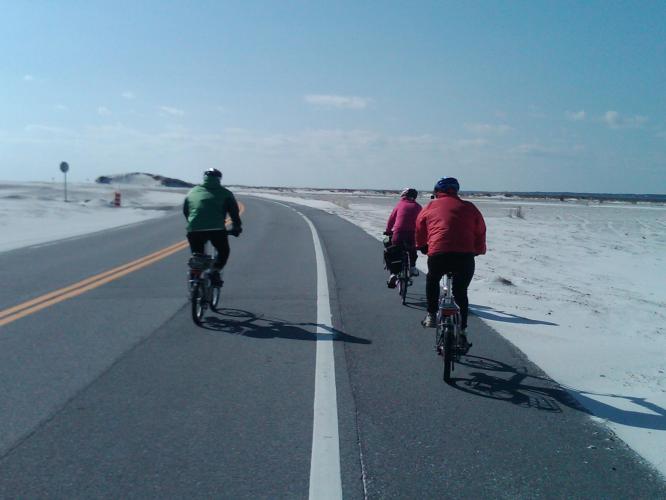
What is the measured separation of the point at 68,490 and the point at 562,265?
16.1 m

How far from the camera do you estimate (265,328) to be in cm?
883

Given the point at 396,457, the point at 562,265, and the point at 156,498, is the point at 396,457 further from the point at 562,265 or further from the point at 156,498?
the point at 562,265

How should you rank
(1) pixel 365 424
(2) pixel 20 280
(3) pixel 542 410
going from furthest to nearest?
(2) pixel 20 280
(3) pixel 542 410
(1) pixel 365 424

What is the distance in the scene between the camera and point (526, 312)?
10.3 meters

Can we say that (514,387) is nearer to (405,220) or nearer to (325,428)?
(325,428)

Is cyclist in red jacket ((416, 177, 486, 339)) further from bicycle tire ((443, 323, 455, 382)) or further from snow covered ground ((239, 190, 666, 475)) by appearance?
snow covered ground ((239, 190, 666, 475))

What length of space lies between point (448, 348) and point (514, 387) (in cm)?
73

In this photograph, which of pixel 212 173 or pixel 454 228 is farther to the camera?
pixel 212 173

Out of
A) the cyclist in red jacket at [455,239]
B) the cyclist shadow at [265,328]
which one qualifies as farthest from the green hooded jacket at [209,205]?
the cyclist in red jacket at [455,239]

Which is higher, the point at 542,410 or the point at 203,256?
the point at 203,256

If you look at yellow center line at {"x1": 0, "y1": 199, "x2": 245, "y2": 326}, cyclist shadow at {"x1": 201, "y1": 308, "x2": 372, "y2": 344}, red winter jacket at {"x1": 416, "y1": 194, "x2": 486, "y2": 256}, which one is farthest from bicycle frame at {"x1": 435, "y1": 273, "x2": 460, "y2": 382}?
yellow center line at {"x1": 0, "y1": 199, "x2": 245, "y2": 326}

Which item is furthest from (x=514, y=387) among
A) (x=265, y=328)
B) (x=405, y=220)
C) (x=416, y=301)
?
(x=405, y=220)

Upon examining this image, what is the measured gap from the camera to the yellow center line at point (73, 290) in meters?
9.51

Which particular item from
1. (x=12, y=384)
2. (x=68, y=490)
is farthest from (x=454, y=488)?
(x=12, y=384)
